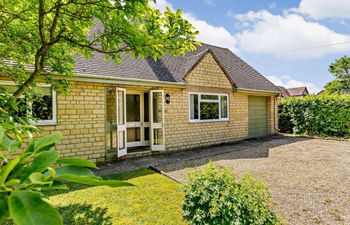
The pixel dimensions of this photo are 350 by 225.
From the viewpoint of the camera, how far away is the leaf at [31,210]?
19.3 inches

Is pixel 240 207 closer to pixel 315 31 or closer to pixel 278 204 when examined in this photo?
pixel 278 204

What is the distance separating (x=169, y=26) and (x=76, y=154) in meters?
6.20

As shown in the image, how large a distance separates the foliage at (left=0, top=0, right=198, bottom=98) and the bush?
2.16 meters

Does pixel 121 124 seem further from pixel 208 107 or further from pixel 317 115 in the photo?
pixel 317 115

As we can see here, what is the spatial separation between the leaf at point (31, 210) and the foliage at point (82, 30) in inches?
95.0

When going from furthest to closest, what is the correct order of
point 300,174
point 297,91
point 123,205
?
point 297,91, point 300,174, point 123,205

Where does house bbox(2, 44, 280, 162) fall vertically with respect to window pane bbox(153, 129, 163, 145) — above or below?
above

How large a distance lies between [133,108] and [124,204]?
20.5ft

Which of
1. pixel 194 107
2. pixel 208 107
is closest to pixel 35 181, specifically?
pixel 194 107

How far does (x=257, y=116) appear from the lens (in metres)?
15.0

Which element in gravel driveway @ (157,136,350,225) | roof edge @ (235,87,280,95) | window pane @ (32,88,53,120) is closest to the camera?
gravel driveway @ (157,136,350,225)

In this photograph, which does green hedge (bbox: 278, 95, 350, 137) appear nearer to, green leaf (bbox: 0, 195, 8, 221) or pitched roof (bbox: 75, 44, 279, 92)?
pitched roof (bbox: 75, 44, 279, 92)

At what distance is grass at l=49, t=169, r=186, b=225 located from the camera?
379cm

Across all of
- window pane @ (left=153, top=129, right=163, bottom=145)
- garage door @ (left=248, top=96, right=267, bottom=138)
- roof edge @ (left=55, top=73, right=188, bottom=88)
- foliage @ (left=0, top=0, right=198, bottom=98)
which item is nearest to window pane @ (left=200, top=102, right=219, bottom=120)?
roof edge @ (left=55, top=73, right=188, bottom=88)
